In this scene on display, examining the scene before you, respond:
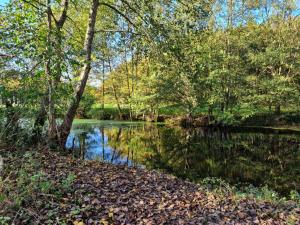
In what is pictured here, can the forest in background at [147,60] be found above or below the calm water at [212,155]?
above

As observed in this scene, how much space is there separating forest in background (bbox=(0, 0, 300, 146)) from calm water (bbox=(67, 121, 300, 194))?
3.35 meters

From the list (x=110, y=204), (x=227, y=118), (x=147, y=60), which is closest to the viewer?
(x=110, y=204)

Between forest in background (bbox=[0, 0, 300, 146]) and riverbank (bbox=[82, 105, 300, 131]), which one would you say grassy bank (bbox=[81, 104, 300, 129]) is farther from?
forest in background (bbox=[0, 0, 300, 146])

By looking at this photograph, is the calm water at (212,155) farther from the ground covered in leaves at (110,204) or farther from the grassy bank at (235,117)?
the grassy bank at (235,117)

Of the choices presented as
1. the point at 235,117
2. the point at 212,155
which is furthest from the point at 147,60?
the point at 235,117

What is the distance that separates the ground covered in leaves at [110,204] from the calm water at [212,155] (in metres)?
4.53

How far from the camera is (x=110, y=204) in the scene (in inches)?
241

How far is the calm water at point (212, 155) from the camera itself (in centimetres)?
1273

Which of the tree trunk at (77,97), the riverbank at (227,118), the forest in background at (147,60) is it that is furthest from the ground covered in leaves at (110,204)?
the riverbank at (227,118)

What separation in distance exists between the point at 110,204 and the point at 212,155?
39.4ft

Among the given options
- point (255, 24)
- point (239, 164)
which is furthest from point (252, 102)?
point (239, 164)

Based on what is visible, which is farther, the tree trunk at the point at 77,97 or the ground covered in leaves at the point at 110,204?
the tree trunk at the point at 77,97

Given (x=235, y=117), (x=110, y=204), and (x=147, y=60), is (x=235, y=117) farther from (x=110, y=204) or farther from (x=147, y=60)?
(x=110, y=204)

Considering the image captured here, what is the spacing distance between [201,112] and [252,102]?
6.03 m
